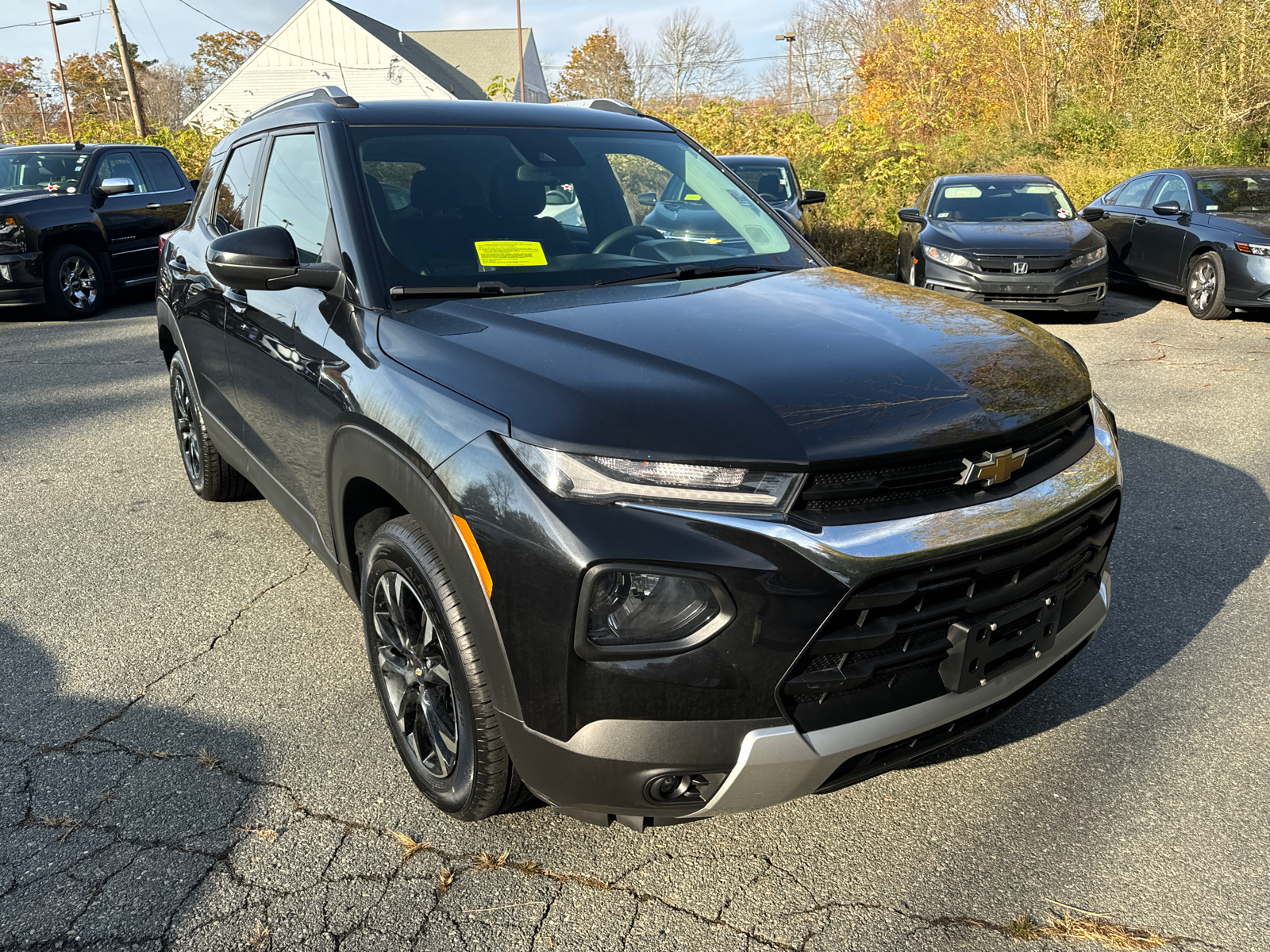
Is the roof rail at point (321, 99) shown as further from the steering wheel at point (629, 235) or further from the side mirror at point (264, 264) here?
the steering wheel at point (629, 235)

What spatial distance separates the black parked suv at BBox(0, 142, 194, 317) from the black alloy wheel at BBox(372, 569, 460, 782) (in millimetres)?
9120

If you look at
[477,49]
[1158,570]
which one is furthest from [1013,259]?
[477,49]

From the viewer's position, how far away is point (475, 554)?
79.3 inches

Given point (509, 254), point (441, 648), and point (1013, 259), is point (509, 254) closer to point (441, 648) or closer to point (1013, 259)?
point (441, 648)

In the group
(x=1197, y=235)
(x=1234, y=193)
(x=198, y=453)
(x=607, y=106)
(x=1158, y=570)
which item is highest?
(x=607, y=106)

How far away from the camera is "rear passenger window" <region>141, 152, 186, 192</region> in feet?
39.4

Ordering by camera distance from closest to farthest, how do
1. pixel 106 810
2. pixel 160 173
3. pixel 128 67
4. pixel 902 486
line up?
pixel 902 486 → pixel 106 810 → pixel 160 173 → pixel 128 67

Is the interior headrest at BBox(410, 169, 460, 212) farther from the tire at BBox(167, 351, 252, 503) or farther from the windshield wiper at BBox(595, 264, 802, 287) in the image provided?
the tire at BBox(167, 351, 252, 503)

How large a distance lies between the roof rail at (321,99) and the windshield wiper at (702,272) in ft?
3.70

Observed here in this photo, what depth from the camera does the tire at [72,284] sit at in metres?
10.4

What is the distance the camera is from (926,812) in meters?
2.51

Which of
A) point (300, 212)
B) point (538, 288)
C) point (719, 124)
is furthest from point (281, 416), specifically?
point (719, 124)

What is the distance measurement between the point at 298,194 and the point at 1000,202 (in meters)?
9.23

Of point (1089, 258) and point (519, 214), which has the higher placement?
point (519, 214)
